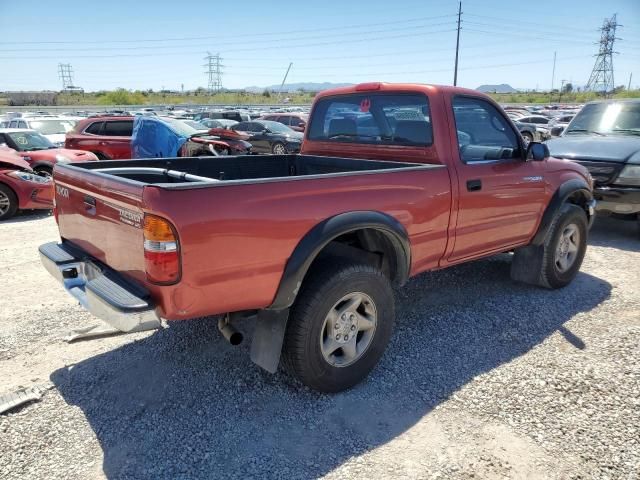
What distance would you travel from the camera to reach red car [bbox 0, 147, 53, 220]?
820cm

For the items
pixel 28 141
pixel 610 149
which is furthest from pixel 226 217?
pixel 28 141

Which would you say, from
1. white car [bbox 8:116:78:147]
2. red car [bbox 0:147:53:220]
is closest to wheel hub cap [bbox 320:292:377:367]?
red car [bbox 0:147:53:220]

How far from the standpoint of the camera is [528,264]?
4.80 m

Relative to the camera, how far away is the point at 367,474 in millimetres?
2471

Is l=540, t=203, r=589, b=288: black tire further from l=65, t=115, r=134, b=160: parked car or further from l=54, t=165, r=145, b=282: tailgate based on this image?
l=65, t=115, r=134, b=160: parked car

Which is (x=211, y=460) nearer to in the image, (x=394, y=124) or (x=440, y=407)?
(x=440, y=407)

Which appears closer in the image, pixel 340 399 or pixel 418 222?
pixel 340 399

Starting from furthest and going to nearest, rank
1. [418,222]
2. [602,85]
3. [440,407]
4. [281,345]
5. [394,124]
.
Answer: [602,85]
[394,124]
[418,222]
[440,407]
[281,345]

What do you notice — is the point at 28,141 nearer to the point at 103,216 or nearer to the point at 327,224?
the point at 103,216

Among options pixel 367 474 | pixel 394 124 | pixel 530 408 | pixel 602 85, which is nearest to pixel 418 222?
pixel 394 124

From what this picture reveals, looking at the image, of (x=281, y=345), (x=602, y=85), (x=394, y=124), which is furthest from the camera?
(x=602, y=85)

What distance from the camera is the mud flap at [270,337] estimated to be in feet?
9.29

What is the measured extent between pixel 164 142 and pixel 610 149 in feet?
30.5

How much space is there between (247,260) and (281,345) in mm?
609
